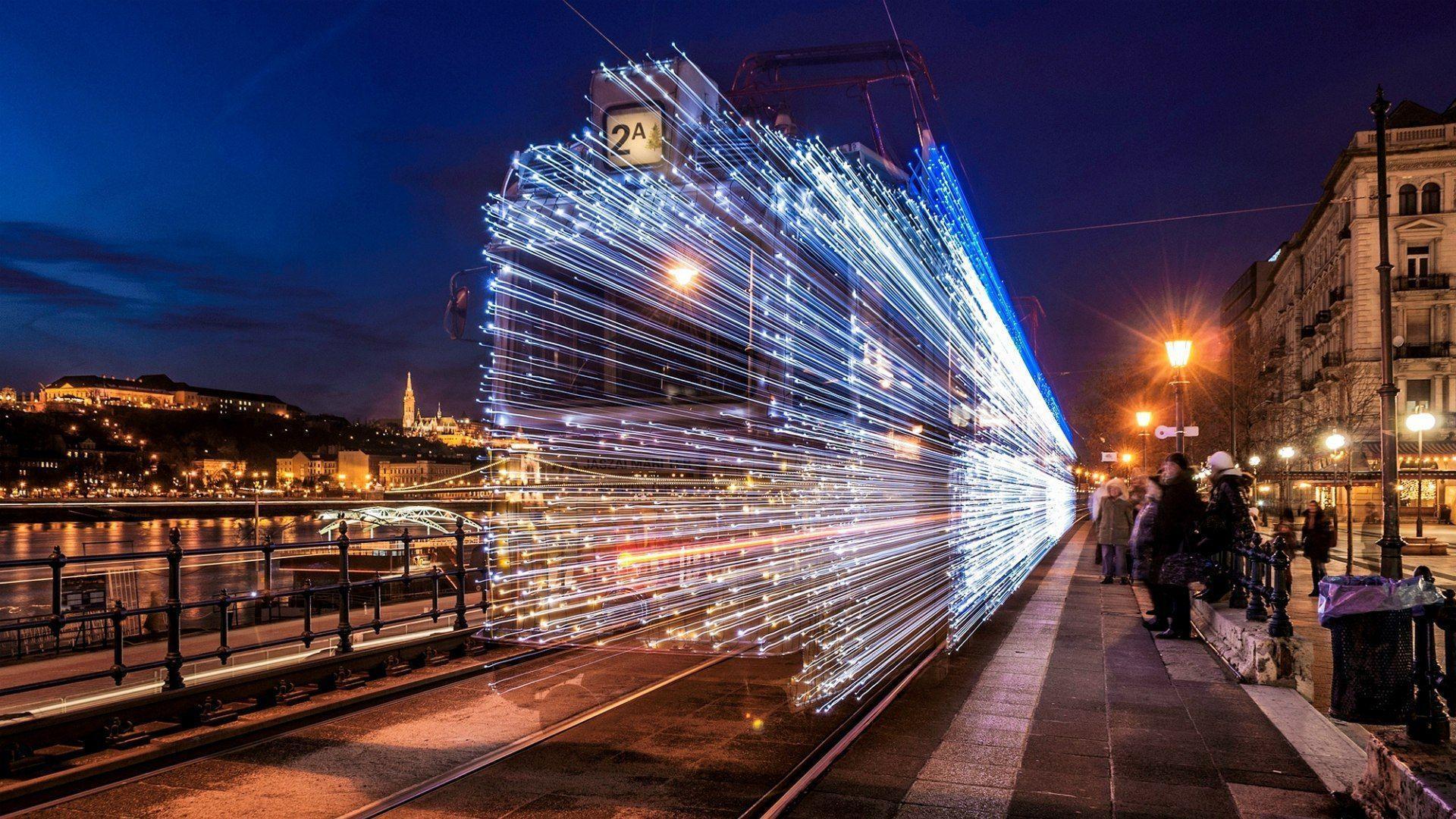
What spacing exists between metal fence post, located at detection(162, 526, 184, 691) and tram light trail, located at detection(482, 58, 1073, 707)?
2.57 m

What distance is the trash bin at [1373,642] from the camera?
5086mm

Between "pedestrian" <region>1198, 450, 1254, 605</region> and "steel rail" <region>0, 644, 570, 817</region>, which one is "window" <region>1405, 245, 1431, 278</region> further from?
"steel rail" <region>0, 644, 570, 817</region>

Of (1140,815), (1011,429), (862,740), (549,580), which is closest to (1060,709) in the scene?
(862,740)

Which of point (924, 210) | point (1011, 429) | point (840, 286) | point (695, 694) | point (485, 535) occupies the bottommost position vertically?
point (695, 694)

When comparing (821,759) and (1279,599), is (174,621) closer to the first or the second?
(821,759)

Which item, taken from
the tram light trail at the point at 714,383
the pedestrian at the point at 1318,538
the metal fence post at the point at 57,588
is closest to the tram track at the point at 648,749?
the tram light trail at the point at 714,383

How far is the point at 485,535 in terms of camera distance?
11.2 m

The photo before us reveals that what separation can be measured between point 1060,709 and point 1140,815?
2.49m

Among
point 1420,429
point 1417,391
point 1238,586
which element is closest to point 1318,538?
point 1238,586

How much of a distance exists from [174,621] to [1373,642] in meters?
7.76

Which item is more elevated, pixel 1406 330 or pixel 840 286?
pixel 1406 330

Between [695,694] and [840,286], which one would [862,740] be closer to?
[695,694]

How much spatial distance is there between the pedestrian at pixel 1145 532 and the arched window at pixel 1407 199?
45010mm

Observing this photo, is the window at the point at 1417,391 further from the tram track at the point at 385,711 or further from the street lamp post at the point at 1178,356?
the tram track at the point at 385,711
